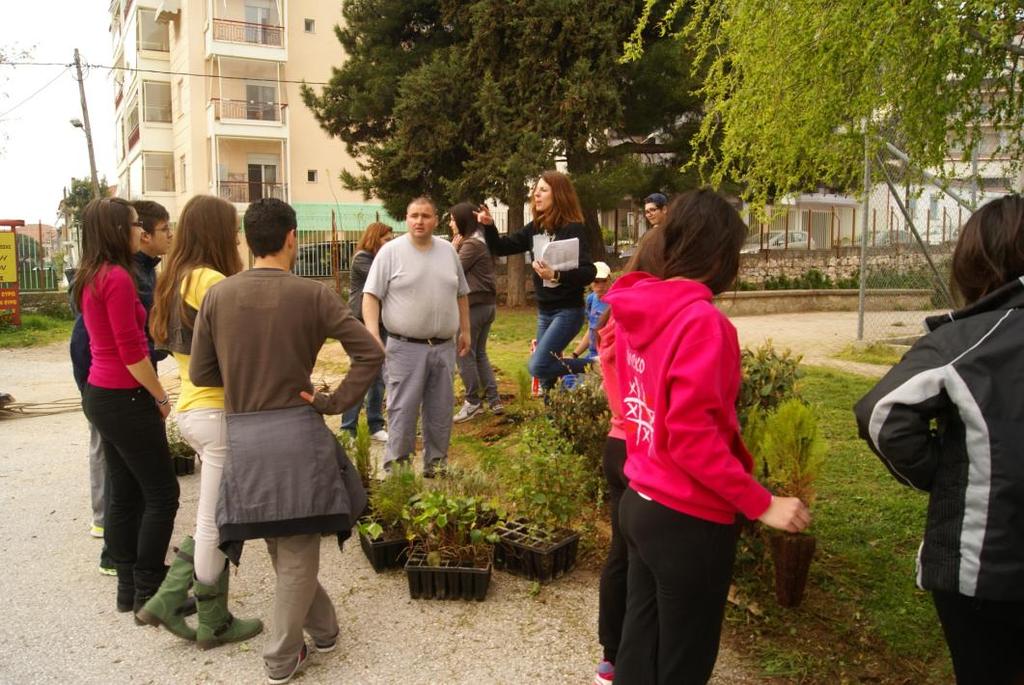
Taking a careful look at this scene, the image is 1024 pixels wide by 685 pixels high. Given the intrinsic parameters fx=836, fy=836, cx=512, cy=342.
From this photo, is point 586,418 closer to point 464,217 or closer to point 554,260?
point 554,260

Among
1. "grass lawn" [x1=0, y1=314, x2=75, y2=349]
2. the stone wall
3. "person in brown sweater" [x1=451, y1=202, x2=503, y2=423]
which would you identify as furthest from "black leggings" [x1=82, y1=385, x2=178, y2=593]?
the stone wall

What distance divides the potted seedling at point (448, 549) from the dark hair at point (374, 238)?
332cm

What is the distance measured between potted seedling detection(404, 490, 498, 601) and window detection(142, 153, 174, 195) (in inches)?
1597

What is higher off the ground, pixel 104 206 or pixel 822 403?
pixel 104 206

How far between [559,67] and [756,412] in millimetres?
15225

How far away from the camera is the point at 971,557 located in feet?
6.97

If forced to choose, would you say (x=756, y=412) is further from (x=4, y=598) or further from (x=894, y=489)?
(x=4, y=598)

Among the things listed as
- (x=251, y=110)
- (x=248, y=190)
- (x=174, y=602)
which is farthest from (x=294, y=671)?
(x=251, y=110)

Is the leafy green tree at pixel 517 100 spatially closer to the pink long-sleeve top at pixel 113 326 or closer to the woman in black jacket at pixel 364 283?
the woman in black jacket at pixel 364 283

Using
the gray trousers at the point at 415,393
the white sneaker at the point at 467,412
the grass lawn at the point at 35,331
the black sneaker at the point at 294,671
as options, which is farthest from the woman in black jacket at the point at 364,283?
the grass lawn at the point at 35,331

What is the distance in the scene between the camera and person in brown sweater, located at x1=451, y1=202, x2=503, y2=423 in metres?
7.65

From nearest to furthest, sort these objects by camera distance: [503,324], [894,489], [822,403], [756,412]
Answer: [756,412] → [894,489] → [822,403] → [503,324]

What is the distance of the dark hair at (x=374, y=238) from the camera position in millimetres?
7367

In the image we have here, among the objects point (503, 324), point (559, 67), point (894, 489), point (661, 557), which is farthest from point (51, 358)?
point (661, 557)
